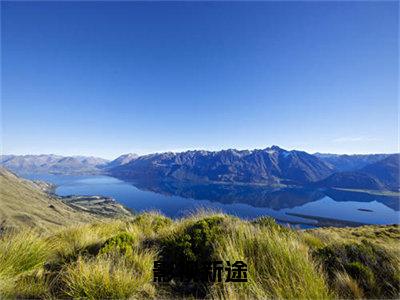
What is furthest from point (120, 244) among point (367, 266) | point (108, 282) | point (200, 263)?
point (367, 266)

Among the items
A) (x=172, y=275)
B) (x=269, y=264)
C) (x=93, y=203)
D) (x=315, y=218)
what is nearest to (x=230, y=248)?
(x=269, y=264)

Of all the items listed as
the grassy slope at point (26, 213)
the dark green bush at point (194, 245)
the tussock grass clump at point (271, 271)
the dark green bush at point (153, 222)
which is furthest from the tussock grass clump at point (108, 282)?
the grassy slope at point (26, 213)

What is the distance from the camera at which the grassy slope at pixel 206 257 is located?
4.02m

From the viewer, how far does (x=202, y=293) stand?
14.9 feet

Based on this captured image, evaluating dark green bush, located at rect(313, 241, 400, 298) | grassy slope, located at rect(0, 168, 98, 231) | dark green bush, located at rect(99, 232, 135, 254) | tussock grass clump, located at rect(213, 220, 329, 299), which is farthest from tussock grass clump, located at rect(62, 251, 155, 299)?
grassy slope, located at rect(0, 168, 98, 231)

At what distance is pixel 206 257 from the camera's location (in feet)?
17.4

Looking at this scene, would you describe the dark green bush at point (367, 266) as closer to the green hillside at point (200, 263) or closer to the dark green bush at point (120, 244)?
the green hillside at point (200, 263)

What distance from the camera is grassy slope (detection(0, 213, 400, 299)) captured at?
4.02 m

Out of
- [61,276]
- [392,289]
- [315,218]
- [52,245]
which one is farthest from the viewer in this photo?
[315,218]

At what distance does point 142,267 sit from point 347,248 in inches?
165

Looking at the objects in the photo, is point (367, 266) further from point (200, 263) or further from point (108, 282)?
point (108, 282)

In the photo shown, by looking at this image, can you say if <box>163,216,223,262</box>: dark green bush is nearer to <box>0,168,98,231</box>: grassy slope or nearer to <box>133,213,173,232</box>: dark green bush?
<box>133,213,173,232</box>: dark green bush

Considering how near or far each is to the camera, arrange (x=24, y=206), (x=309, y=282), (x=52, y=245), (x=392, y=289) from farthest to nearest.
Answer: (x=24, y=206) < (x=52, y=245) < (x=392, y=289) < (x=309, y=282)

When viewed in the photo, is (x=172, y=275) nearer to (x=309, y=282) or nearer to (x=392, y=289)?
(x=309, y=282)
